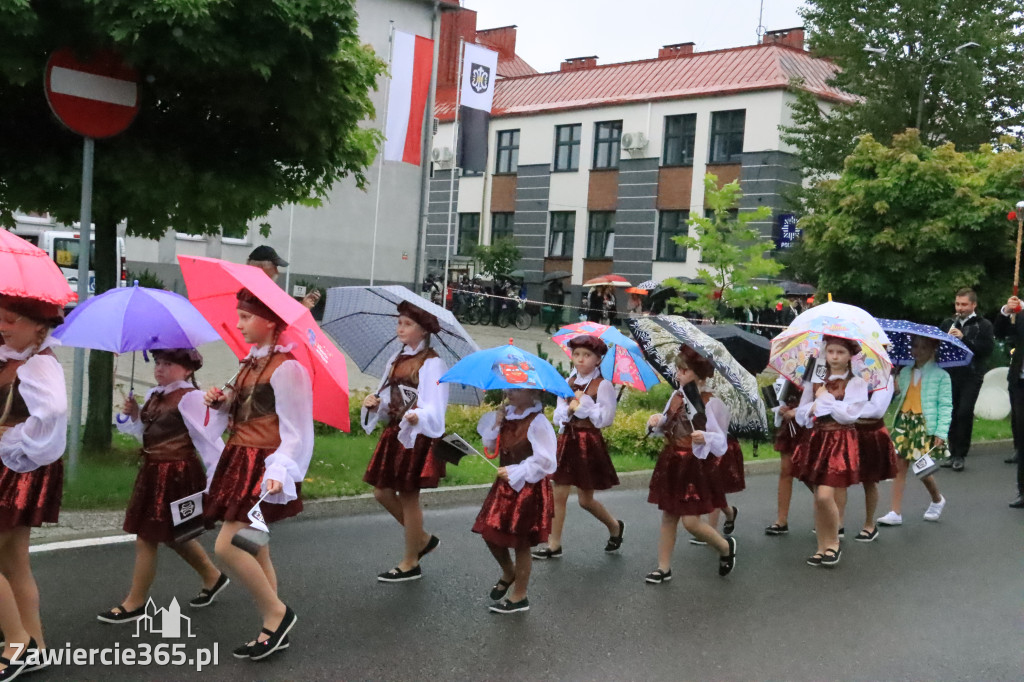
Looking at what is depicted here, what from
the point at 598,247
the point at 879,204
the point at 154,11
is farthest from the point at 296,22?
the point at 598,247

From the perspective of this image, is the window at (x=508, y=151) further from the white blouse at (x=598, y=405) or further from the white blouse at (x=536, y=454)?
the white blouse at (x=536, y=454)

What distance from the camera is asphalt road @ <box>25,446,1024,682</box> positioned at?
17.8 ft

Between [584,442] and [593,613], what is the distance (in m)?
1.52

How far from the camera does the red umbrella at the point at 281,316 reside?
506 centimetres

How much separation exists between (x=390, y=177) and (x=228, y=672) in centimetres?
2884

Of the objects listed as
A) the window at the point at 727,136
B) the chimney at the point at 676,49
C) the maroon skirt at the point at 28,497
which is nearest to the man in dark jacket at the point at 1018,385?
the maroon skirt at the point at 28,497

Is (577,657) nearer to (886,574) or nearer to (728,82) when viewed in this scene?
(886,574)

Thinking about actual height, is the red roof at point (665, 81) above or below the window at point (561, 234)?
above

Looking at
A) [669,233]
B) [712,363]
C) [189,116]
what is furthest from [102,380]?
[669,233]

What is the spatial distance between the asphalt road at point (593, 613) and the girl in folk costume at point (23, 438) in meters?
0.37

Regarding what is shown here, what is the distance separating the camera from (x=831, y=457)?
7871 millimetres

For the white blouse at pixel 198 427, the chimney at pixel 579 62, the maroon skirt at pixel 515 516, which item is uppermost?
the chimney at pixel 579 62

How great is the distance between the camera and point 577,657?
564 centimetres

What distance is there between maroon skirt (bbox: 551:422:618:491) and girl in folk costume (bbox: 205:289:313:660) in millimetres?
2715
